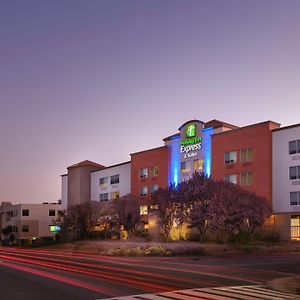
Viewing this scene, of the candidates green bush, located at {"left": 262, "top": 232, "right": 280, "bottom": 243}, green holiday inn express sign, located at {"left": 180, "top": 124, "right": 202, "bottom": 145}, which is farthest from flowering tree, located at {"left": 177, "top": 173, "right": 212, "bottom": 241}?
green holiday inn express sign, located at {"left": 180, "top": 124, "right": 202, "bottom": 145}

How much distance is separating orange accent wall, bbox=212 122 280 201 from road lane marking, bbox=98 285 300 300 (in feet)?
126

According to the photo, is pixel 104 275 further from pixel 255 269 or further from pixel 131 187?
pixel 131 187

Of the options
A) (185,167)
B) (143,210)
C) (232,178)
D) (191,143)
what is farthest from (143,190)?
(232,178)

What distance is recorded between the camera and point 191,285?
669 inches

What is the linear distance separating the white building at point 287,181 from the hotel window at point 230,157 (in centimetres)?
550

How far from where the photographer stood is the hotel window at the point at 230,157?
5734cm

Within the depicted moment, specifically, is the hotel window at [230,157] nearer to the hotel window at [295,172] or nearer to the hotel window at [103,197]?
the hotel window at [295,172]

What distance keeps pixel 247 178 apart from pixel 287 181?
206 inches

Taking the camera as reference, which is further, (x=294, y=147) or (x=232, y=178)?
(x=232, y=178)

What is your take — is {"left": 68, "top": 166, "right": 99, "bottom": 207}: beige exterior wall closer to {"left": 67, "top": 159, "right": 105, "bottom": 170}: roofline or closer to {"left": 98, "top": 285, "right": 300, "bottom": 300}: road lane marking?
{"left": 67, "top": 159, "right": 105, "bottom": 170}: roofline

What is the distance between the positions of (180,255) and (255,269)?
44.1 ft

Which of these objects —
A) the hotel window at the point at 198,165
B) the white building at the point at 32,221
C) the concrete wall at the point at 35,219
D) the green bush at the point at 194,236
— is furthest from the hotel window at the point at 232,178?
the concrete wall at the point at 35,219

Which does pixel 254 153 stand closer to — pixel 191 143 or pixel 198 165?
pixel 198 165

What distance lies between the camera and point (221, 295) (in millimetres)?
14195
